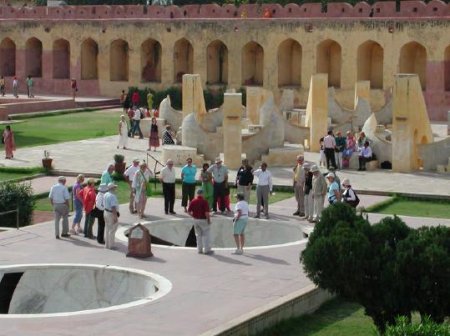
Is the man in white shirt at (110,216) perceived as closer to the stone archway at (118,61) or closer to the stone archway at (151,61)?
the stone archway at (151,61)

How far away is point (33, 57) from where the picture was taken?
46281 millimetres

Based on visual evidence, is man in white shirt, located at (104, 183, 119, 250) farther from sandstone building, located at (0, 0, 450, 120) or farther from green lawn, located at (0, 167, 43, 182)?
sandstone building, located at (0, 0, 450, 120)

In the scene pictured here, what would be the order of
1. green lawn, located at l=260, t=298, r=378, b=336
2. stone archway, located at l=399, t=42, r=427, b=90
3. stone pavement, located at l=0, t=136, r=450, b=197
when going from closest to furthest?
green lawn, located at l=260, t=298, r=378, b=336
stone pavement, located at l=0, t=136, r=450, b=197
stone archway, located at l=399, t=42, r=427, b=90

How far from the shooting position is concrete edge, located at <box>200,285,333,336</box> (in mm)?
12617

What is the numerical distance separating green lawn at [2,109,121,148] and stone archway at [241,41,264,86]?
217 inches

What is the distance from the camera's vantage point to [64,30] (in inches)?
1750

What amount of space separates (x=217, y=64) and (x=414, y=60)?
7.61 m

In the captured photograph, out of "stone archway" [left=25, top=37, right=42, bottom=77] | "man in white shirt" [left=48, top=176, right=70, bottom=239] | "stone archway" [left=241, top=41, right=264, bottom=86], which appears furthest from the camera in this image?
"stone archway" [left=25, top=37, right=42, bottom=77]

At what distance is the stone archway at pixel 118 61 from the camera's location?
44.2 metres

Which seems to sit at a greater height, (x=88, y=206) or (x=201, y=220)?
(x=88, y=206)

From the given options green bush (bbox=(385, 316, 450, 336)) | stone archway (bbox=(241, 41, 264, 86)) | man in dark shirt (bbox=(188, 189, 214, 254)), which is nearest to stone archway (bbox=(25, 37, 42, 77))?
stone archway (bbox=(241, 41, 264, 86))

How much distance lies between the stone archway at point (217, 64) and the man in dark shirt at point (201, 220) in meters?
25.8

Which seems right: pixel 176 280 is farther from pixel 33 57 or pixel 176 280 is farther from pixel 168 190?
pixel 33 57

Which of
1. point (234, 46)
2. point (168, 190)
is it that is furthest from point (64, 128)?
point (168, 190)
